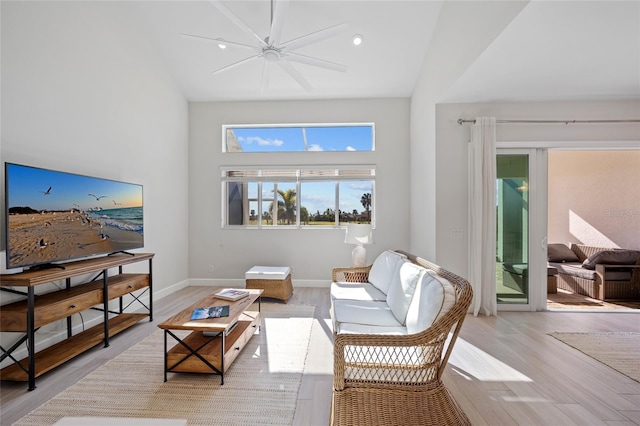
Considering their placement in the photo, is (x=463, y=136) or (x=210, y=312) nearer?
(x=210, y=312)

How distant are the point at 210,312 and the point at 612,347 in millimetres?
3976

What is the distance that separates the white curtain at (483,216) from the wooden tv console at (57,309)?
4141 mm

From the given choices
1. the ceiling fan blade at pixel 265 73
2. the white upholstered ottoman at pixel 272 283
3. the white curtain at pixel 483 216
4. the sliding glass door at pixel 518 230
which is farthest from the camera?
the white upholstered ottoman at pixel 272 283

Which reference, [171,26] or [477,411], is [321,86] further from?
[477,411]

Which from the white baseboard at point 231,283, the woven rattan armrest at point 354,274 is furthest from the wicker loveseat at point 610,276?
the white baseboard at point 231,283

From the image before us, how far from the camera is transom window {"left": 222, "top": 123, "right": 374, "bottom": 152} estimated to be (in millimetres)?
5223

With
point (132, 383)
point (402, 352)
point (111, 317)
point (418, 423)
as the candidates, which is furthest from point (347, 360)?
point (111, 317)

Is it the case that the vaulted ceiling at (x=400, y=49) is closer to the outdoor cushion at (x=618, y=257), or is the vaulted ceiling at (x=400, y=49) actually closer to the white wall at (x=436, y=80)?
the white wall at (x=436, y=80)

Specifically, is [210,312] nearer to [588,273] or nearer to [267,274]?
[267,274]

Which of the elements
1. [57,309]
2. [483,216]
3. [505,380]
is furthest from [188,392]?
[483,216]

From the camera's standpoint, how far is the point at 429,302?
5.99 ft

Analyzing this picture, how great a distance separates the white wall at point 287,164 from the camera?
16.8ft

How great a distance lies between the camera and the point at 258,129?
5.37 m

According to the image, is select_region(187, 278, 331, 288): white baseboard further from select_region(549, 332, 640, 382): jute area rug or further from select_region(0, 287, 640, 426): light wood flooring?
select_region(549, 332, 640, 382): jute area rug
